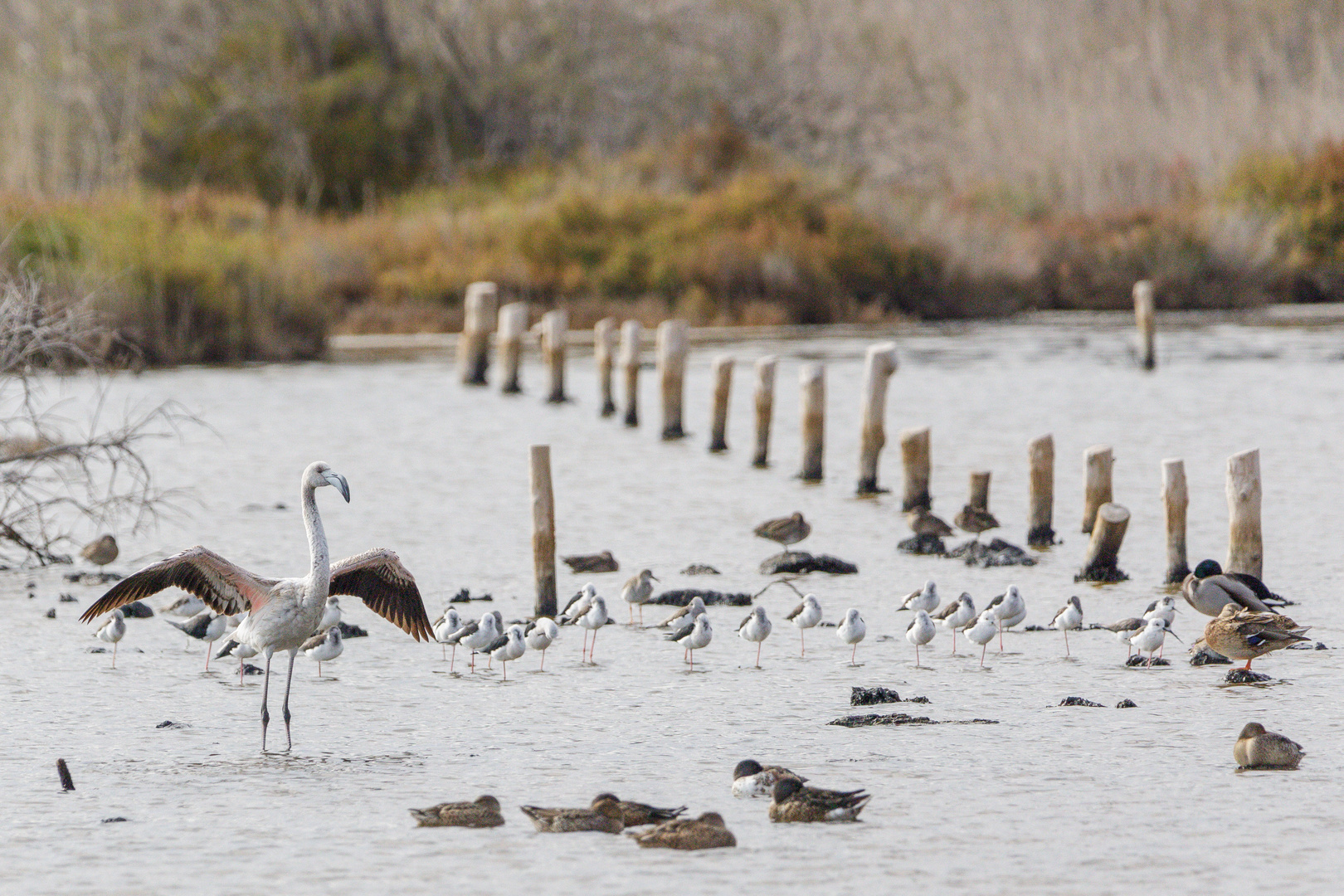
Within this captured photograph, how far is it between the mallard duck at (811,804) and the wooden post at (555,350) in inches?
635

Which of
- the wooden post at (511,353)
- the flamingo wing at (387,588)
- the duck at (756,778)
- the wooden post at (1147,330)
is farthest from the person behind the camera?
the wooden post at (1147,330)

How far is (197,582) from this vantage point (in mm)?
9391

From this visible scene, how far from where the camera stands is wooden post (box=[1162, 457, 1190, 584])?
1278 centimetres

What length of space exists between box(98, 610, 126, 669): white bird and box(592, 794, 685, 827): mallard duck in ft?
13.9

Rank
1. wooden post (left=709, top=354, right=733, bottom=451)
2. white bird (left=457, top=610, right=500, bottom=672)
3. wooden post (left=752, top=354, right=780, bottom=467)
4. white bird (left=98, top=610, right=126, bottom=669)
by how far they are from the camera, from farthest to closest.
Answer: wooden post (left=709, top=354, right=733, bottom=451) → wooden post (left=752, top=354, right=780, bottom=467) → white bird (left=98, top=610, right=126, bottom=669) → white bird (left=457, top=610, right=500, bottom=672)

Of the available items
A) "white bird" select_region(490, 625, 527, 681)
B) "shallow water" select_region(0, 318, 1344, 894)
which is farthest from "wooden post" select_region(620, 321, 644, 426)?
"white bird" select_region(490, 625, 527, 681)

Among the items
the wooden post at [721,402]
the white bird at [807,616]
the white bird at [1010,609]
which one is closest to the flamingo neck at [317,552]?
the white bird at [807,616]

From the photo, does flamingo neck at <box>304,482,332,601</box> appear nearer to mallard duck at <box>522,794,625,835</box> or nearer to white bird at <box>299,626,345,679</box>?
white bird at <box>299,626,345,679</box>

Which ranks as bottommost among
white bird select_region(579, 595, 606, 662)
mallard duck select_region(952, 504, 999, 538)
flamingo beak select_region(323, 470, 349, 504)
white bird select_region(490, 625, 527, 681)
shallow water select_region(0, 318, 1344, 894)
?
shallow water select_region(0, 318, 1344, 894)

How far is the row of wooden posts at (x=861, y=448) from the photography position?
1219 centimetres

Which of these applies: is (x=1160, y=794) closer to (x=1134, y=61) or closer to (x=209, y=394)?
(x=209, y=394)

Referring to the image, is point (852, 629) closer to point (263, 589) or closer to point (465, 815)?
point (263, 589)

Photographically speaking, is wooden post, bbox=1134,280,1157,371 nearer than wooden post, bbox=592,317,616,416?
No

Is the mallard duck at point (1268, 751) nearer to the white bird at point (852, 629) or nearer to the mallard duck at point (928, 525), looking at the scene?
the white bird at point (852, 629)
